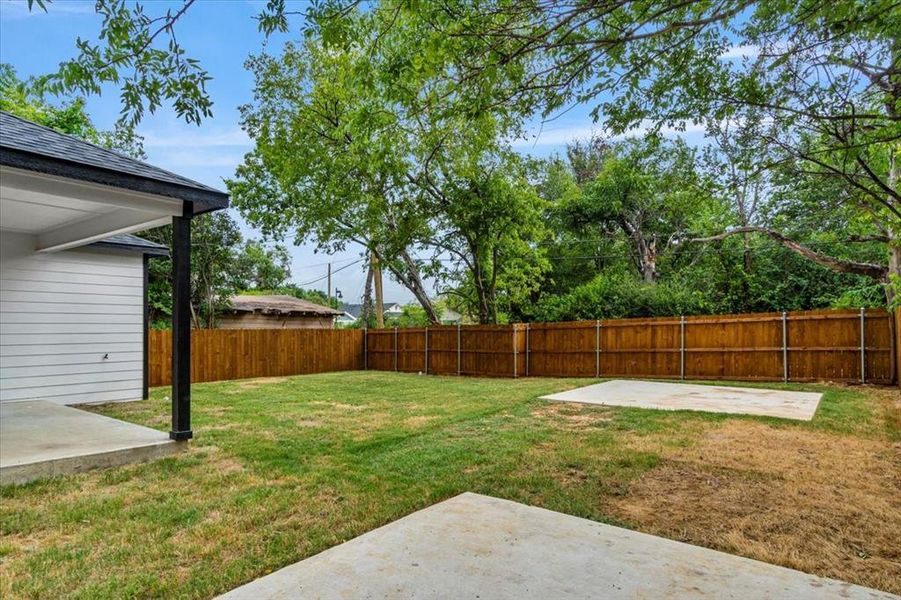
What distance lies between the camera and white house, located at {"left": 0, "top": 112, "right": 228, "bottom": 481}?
160 inches

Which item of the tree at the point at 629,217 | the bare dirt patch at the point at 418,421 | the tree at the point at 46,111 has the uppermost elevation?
the tree at the point at 46,111

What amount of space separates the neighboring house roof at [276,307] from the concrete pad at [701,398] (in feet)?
50.8

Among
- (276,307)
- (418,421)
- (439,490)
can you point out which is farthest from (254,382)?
(276,307)

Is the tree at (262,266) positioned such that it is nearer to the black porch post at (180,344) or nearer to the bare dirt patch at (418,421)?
the bare dirt patch at (418,421)

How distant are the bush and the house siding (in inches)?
401

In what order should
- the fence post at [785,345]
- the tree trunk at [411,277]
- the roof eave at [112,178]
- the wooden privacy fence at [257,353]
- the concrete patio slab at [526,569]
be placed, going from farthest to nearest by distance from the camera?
the tree trunk at [411,277], the wooden privacy fence at [257,353], the fence post at [785,345], the roof eave at [112,178], the concrete patio slab at [526,569]

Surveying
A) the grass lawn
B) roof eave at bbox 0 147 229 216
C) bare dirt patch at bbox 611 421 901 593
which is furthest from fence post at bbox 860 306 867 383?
roof eave at bbox 0 147 229 216

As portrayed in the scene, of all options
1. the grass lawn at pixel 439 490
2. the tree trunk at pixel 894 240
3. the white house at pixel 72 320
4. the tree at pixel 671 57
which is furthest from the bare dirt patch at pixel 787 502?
the white house at pixel 72 320

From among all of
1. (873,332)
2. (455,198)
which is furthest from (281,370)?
(873,332)

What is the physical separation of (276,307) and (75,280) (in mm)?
14473

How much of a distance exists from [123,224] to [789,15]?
6.50 metres

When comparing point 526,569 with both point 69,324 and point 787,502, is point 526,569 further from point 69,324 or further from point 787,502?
point 69,324

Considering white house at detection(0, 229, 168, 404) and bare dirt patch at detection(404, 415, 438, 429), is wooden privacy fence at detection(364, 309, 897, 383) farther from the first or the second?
white house at detection(0, 229, 168, 404)

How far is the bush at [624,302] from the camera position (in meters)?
13.1
